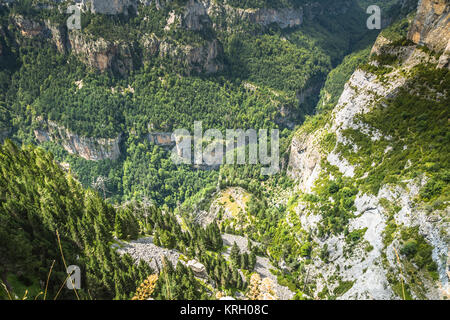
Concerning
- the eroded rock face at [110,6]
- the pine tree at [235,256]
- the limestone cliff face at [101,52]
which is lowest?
the pine tree at [235,256]

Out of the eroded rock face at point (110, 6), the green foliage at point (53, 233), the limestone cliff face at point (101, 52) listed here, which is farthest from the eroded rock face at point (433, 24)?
the eroded rock face at point (110, 6)

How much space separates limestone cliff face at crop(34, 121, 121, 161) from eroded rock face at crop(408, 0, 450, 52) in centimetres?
12793

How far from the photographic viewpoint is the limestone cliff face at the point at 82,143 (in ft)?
429

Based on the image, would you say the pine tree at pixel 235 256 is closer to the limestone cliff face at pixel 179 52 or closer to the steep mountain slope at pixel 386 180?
the steep mountain slope at pixel 386 180

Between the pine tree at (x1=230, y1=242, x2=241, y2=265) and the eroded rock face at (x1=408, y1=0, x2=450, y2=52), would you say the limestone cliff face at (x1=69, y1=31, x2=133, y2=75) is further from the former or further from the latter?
the eroded rock face at (x1=408, y1=0, x2=450, y2=52)

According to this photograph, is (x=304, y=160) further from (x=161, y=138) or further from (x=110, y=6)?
(x=110, y=6)

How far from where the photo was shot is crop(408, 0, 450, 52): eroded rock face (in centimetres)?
5597

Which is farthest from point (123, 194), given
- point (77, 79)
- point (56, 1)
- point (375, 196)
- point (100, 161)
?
point (56, 1)

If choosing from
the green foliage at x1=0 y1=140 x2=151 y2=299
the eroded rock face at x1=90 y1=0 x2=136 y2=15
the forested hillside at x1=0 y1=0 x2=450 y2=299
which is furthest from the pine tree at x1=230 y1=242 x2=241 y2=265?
the eroded rock face at x1=90 y1=0 x2=136 y2=15

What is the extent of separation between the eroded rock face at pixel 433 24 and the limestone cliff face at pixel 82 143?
128 meters

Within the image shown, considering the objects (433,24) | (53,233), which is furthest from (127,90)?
(433,24)

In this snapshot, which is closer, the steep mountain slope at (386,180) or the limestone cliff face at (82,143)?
the steep mountain slope at (386,180)

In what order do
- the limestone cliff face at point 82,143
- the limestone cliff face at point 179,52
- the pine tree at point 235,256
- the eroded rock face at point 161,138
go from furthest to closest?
1. the limestone cliff face at point 179,52
2. the eroded rock face at point 161,138
3. the limestone cliff face at point 82,143
4. the pine tree at point 235,256
